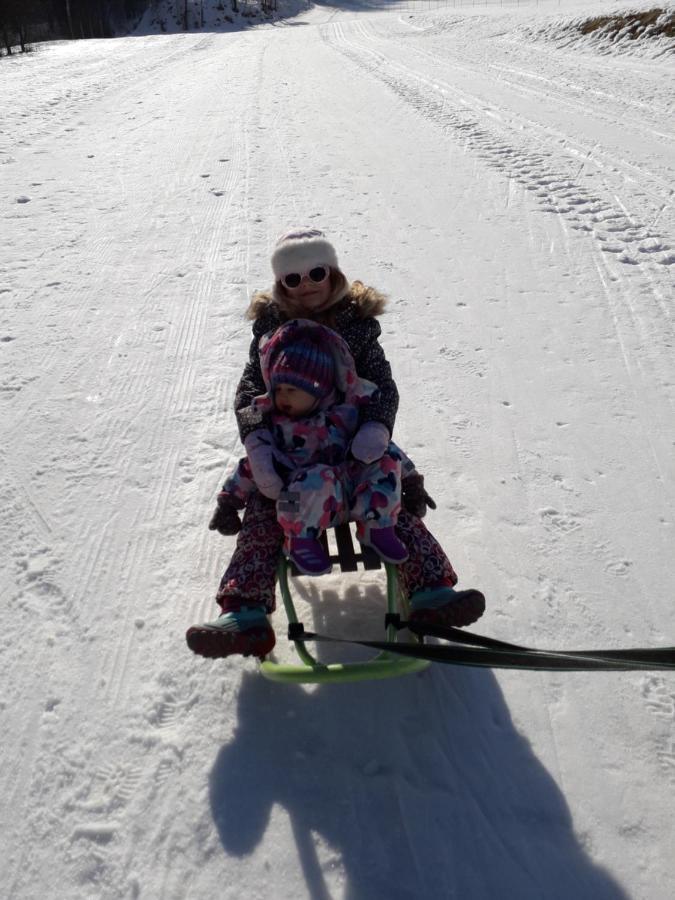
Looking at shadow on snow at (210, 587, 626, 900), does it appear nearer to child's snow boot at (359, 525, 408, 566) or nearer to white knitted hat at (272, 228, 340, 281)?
child's snow boot at (359, 525, 408, 566)

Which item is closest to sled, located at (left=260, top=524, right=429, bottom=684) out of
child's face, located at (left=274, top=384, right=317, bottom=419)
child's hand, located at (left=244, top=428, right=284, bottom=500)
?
child's hand, located at (left=244, top=428, right=284, bottom=500)

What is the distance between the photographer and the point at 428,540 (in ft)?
7.05

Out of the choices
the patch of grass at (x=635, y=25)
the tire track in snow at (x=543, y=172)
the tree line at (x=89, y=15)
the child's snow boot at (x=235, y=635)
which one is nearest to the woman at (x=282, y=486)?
the child's snow boot at (x=235, y=635)

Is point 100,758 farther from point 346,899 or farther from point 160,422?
point 160,422

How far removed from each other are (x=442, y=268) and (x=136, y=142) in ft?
16.0

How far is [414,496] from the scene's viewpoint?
90.7 inches

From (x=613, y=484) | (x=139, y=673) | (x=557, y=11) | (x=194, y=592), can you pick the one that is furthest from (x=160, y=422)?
(x=557, y=11)

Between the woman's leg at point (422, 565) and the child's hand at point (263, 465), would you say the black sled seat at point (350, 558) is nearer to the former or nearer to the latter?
the woman's leg at point (422, 565)

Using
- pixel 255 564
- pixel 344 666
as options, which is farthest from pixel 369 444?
pixel 344 666

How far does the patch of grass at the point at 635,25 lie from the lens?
41.1 feet

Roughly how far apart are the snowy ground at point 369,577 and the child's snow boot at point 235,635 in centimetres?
18

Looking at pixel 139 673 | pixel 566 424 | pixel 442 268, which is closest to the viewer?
pixel 139 673

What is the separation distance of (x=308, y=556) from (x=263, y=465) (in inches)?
12.0

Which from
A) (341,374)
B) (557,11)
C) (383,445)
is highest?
(557,11)
